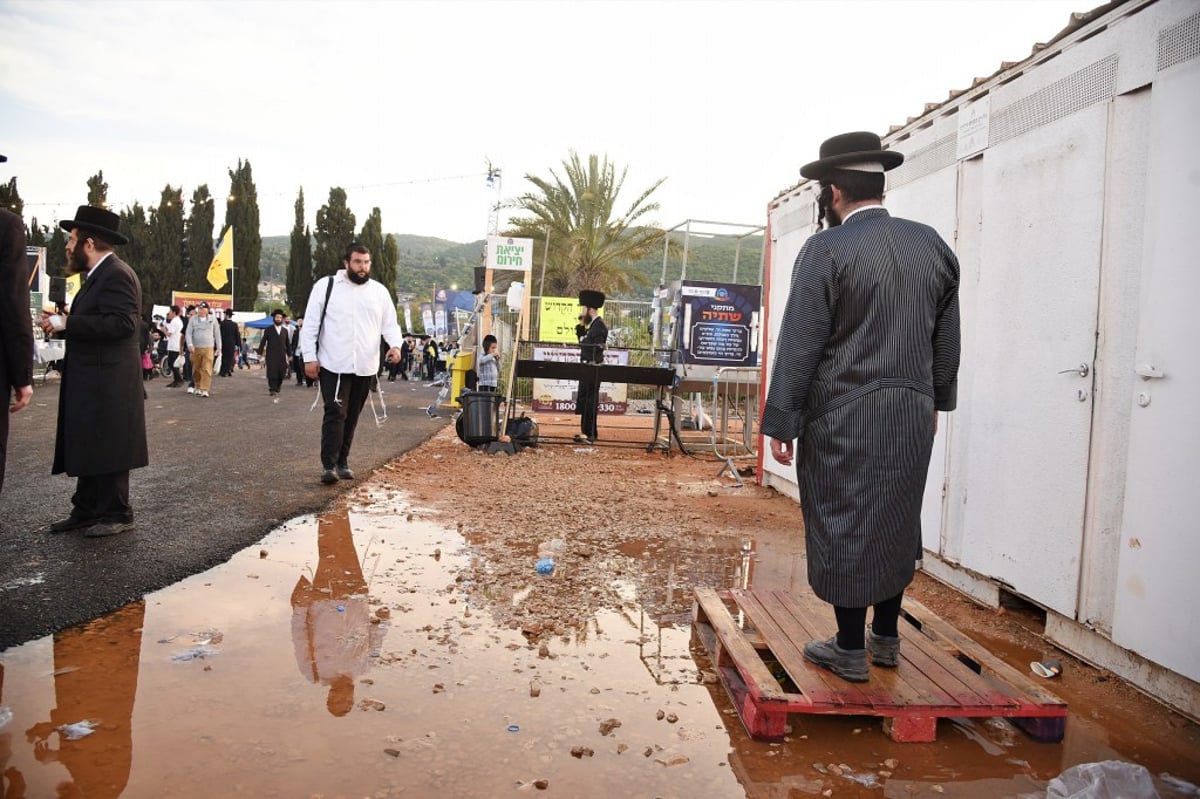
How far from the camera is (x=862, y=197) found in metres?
3.42

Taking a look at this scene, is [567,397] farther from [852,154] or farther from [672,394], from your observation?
[852,154]

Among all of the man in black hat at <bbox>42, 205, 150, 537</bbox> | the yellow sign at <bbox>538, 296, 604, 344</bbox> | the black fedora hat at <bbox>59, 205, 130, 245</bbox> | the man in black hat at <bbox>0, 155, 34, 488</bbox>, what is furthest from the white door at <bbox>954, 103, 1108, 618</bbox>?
the yellow sign at <bbox>538, 296, 604, 344</bbox>

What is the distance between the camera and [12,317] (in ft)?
13.1

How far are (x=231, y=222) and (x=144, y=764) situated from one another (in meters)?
58.5

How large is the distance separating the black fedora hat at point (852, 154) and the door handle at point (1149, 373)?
141cm

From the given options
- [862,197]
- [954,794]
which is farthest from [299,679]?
[862,197]

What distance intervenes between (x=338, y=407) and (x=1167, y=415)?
6453 mm

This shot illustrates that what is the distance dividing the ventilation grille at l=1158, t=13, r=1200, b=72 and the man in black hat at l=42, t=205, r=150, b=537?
5.63 metres

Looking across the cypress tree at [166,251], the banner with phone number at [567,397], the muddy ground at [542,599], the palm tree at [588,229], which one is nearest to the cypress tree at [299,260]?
the cypress tree at [166,251]

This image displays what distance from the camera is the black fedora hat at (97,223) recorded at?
17.7 ft

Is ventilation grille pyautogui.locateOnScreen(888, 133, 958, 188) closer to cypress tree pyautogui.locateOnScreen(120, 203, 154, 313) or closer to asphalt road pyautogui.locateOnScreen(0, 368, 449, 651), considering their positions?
asphalt road pyautogui.locateOnScreen(0, 368, 449, 651)

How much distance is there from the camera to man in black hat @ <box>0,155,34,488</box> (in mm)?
3949

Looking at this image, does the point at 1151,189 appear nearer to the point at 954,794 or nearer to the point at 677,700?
the point at 954,794

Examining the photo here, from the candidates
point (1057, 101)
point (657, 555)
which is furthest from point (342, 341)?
point (1057, 101)
